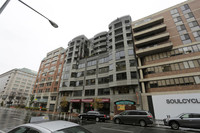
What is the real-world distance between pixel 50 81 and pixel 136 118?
4289cm

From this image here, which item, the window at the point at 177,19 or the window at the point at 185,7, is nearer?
the window at the point at 177,19

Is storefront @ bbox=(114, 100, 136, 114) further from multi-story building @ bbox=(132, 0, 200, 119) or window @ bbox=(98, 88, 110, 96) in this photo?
window @ bbox=(98, 88, 110, 96)

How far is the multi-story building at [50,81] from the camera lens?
3963cm

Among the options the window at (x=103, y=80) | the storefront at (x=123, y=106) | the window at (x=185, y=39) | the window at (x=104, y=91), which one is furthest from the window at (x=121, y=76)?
the window at (x=185, y=39)

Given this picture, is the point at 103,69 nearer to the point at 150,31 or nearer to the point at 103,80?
the point at 103,80

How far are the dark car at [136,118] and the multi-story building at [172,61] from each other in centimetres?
1023

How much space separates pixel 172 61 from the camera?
69.0ft

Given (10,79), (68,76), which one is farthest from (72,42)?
(10,79)

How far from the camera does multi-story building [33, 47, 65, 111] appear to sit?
130 feet

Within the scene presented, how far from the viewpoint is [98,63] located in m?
32.5

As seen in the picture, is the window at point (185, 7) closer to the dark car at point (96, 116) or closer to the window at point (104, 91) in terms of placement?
the window at point (104, 91)

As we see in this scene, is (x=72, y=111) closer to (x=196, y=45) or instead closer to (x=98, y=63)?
(x=98, y=63)

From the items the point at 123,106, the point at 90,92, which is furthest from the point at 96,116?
the point at 90,92

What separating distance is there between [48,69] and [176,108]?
52.5 metres
